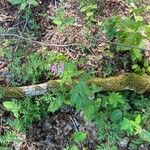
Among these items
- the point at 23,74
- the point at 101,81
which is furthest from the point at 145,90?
the point at 23,74

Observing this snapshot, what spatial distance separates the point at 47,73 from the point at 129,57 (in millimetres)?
914

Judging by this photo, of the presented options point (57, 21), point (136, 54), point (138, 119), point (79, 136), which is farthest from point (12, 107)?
point (136, 54)

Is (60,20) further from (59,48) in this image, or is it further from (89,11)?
(89,11)

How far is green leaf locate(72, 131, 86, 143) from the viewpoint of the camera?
368 cm

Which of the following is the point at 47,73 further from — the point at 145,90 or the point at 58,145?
the point at 145,90

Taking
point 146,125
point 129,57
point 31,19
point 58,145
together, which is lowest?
point 58,145

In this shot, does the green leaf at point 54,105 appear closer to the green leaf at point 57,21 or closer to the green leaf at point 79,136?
the green leaf at point 79,136

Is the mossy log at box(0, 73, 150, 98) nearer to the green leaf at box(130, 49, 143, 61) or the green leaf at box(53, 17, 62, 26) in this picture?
the green leaf at box(130, 49, 143, 61)

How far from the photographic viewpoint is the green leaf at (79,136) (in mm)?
3679

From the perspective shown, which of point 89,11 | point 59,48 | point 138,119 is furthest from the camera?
point 89,11

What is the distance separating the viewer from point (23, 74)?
13.0 feet

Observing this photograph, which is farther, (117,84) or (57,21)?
(57,21)

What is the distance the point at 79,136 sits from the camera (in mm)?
3691

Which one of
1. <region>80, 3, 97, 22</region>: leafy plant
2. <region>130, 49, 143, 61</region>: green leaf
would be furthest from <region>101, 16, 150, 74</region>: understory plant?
<region>80, 3, 97, 22</region>: leafy plant
